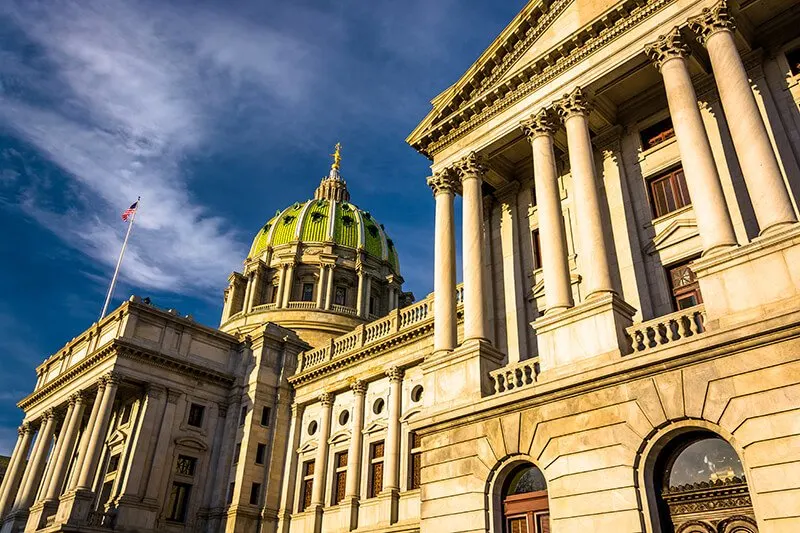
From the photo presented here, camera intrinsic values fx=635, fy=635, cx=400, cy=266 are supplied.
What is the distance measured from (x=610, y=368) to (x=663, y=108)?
10.4 metres

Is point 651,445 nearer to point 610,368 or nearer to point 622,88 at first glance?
point 610,368

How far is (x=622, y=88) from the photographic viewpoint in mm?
20891

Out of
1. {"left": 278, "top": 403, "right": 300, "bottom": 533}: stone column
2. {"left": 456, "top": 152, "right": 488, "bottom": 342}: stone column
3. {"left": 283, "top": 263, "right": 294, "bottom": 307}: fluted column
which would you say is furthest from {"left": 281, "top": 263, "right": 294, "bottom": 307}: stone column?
{"left": 456, "top": 152, "right": 488, "bottom": 342}: stone column

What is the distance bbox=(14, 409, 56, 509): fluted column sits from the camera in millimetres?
40562

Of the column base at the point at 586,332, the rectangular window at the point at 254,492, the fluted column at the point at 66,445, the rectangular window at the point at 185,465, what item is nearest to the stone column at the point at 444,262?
the column base at the point at 586,332

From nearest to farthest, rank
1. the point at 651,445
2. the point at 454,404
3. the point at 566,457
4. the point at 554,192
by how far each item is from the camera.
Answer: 1. the point at 651,445
2. the point at 566,457
3. the point at 454,404
4. the point at 554,192

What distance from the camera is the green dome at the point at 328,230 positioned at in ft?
226

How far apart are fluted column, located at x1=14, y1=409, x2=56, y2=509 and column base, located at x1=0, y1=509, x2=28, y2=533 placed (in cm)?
42

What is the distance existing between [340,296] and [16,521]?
32433 mm

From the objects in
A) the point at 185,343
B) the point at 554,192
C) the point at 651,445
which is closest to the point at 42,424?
the point at 185,343

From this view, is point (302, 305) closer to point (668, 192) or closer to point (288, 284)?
point (288, 284)

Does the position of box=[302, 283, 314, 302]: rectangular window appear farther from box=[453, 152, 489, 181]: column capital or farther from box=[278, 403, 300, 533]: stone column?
box=[453, 152, 489, 181]: column capital

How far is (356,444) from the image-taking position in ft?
114

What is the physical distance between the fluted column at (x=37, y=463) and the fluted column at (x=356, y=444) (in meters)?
21.8
